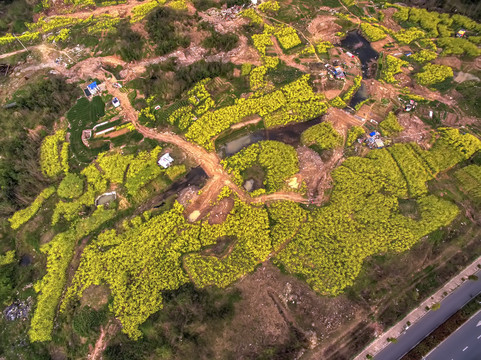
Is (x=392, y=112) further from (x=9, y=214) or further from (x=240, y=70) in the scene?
(x=9, y=214)

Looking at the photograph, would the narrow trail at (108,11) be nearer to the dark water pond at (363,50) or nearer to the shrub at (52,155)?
the shrub at (52,155)

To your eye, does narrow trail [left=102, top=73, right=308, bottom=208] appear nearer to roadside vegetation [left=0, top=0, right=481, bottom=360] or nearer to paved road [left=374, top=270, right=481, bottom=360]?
roadside vegetation [left=0, top=0, right=481, bottom=360]

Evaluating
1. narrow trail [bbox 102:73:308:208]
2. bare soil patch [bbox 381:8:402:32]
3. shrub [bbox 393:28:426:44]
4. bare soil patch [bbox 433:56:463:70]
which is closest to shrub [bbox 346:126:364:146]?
narrow trail [bbox 102:73:308:208]

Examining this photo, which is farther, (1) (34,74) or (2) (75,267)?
(1) (34,74)

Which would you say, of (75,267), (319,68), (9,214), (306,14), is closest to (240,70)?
(319,68)

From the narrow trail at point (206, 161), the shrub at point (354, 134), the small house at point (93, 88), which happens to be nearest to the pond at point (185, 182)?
the narrow trail at point (206, 161)

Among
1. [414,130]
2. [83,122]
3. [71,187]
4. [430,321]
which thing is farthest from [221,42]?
[430,321]
